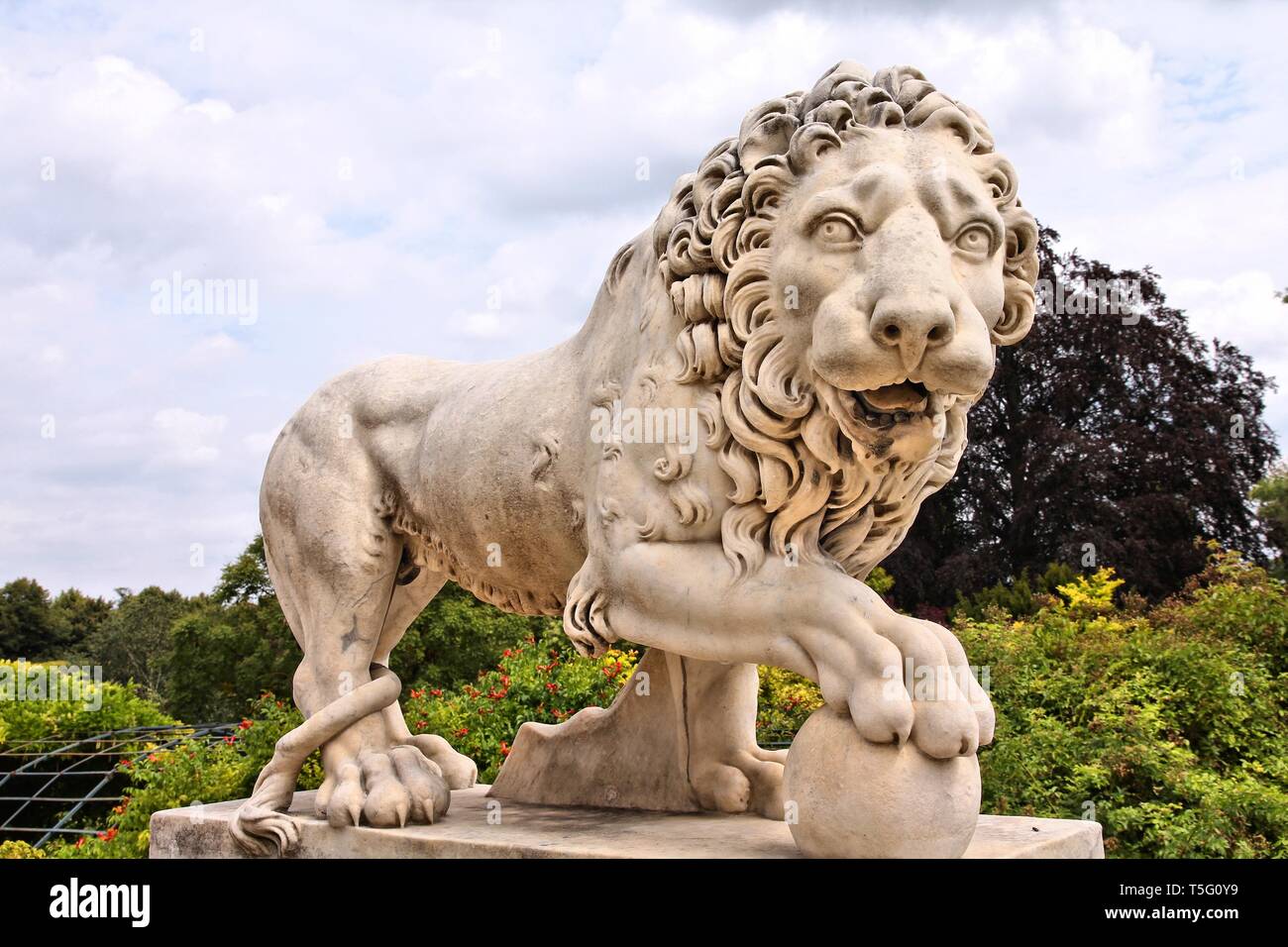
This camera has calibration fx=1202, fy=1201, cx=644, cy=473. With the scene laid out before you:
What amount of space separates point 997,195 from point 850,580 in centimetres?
111

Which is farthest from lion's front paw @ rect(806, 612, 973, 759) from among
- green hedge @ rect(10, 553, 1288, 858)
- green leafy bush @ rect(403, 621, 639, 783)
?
green leafy bush @ rect(403, 621, 639, 783)

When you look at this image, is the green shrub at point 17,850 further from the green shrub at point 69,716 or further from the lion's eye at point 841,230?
the lion's eye at point 841,230

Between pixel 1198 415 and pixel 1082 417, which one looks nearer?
pixel 1198 415

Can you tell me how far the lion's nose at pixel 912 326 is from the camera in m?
2.81

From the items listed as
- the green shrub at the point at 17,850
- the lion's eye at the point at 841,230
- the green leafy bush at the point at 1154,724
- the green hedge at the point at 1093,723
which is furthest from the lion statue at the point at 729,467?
the green shrub at the point at 17,850

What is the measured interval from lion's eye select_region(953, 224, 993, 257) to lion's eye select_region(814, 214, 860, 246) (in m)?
0.26

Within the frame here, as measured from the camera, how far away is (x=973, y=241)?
308cm

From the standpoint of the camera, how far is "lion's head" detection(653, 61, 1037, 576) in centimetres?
293

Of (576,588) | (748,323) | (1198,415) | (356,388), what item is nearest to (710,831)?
(576,588)

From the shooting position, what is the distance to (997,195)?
10.6 ft

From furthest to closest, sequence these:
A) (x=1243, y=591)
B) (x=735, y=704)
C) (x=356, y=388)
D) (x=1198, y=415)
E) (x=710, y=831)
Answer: (x=1198, y=415)
(x=1243, y=591)
(x=356, y=388)
(x=735, y=704)
(x=710, y=831)

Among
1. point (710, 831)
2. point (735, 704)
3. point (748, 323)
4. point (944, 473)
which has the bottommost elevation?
point (710, 831)

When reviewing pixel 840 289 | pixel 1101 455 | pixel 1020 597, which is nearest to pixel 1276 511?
pixel 1101 455
